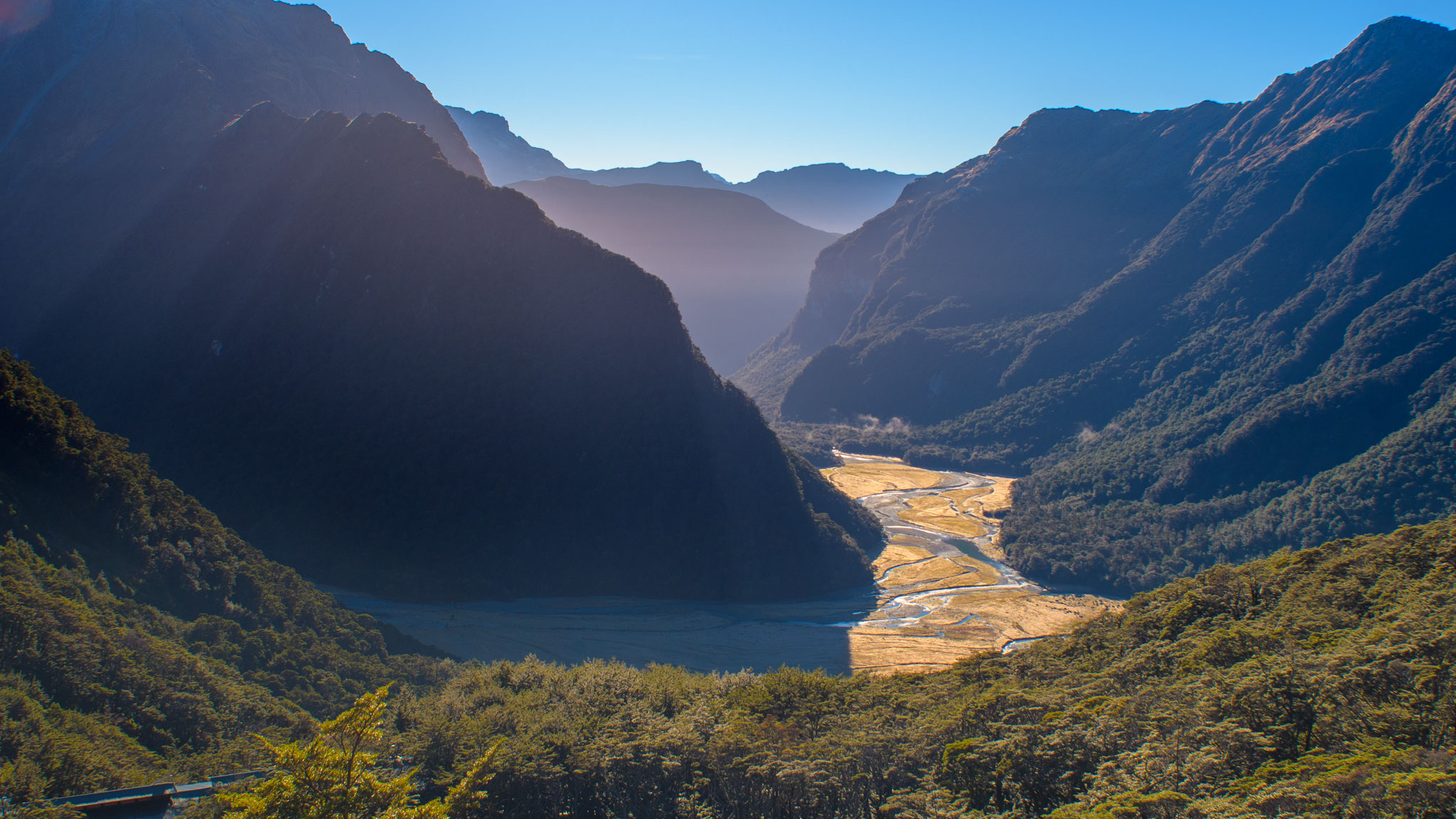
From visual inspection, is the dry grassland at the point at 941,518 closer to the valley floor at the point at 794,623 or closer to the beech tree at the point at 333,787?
the valley floor at the point at 794,623

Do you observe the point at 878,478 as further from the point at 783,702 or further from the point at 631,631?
the point at 783,702

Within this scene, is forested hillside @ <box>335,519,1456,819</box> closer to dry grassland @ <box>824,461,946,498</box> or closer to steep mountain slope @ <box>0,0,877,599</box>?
steep mountain slope @ <box>0,0,877,599</box>

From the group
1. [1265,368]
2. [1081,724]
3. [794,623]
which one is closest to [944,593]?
[794,623]

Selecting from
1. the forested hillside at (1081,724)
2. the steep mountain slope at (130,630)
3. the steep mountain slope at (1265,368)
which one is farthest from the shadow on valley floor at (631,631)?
the steep mountain slope at (1265,368)

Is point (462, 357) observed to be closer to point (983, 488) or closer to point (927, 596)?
point (927, 596)

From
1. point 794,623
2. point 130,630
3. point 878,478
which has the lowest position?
point 794,623

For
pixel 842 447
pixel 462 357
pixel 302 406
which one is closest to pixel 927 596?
pixel 462 357

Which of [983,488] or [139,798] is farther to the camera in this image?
[983,488]
